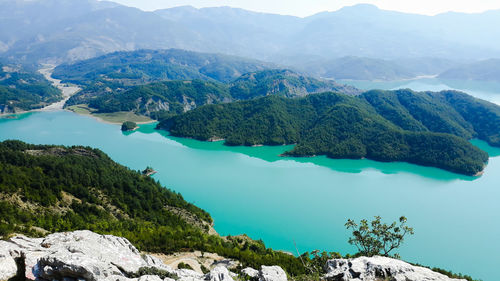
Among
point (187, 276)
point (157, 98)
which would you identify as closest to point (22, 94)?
point (157, 98)

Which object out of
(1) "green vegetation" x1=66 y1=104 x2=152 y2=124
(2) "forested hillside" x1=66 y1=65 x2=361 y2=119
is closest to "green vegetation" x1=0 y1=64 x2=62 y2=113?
(2) "forested hillside" x1=66 y1=65 x2=361 y2=119

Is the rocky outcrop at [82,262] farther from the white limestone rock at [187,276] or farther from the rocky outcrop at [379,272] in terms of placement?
the rocky outcrop at [379,272]

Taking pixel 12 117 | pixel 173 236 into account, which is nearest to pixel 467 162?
pixel 173 236

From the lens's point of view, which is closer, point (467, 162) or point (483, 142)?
point (467, 162)

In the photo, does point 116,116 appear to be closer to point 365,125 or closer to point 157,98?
point 157,98

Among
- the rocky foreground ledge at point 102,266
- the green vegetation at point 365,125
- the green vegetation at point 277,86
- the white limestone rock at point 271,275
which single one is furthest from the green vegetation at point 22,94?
the white limestone rock at point 271,275

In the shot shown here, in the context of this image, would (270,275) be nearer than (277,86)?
Yes

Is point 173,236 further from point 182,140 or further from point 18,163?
point 182,140
